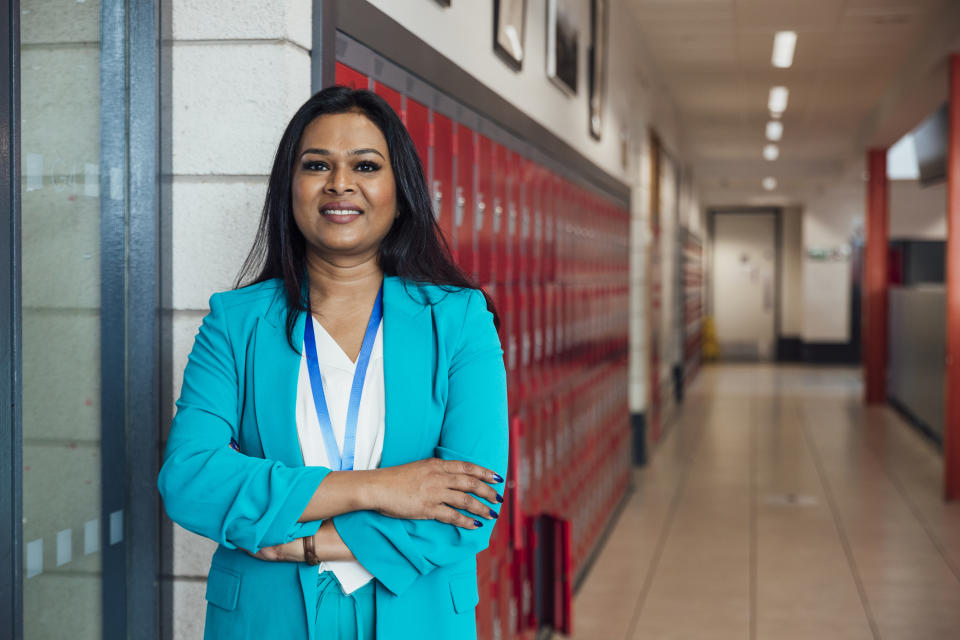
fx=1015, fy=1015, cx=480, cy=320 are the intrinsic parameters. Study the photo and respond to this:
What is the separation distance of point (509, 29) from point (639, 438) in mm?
5060

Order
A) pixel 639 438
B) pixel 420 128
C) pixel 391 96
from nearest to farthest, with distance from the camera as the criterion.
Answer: pixel 391 96 → pixel 420 128 → pixel 639 438

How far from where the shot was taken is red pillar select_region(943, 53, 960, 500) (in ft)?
22.4

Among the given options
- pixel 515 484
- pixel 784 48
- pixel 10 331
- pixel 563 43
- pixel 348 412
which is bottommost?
pixel 515 484

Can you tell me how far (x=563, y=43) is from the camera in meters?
4.81

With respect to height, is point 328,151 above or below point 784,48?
below

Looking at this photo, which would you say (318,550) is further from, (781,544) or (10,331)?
(781,544)

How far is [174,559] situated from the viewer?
6.75ft

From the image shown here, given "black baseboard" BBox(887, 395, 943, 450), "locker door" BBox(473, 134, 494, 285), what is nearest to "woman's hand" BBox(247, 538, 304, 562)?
"locker door" BBox(473, 134, 494, 285)

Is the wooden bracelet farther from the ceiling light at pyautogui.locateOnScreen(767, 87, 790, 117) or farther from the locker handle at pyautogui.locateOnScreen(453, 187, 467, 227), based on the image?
the ceiling light at pyautogui.locateOnScreen(767, 87, 790, 117)

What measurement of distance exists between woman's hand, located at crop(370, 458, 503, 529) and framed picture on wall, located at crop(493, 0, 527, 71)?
2409mm

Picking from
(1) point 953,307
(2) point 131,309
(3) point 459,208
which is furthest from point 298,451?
(1) point 953,307

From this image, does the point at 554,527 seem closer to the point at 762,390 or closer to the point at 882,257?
the point at 882,257

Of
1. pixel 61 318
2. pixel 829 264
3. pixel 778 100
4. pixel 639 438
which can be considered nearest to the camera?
pixel 61 318

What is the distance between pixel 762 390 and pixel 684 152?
142 inches
